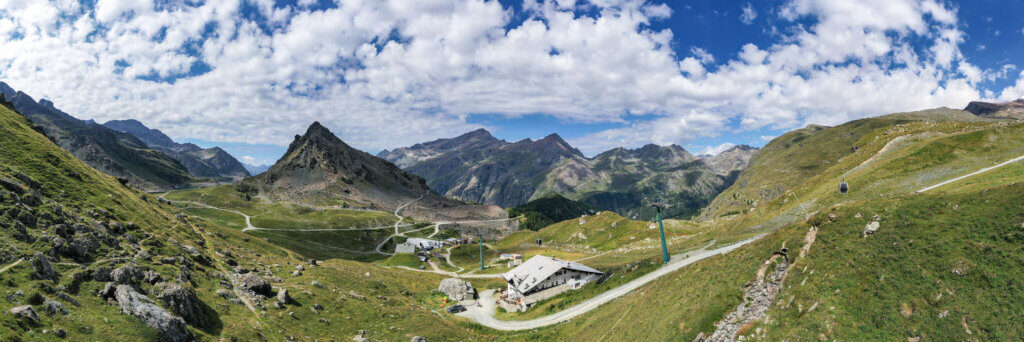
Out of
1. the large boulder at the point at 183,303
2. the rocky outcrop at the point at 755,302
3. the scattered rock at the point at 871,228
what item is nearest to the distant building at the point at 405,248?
the large boulder at the point at 183,303

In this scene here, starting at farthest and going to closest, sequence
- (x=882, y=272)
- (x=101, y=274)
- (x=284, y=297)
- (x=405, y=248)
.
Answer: (x=405, y=248)
(x=284, y=297)
(x=101, y=274)
(x=882, y=272)

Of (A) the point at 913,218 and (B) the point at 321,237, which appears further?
(B) the point at 321,237

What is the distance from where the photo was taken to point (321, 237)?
182 metres

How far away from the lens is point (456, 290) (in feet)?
271

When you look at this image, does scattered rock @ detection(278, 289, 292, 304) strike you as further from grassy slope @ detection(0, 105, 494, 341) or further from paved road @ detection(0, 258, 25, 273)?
paved road @ detection(0, 258, 25, 273)

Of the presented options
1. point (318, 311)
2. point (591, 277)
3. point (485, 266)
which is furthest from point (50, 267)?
point (485, 266)

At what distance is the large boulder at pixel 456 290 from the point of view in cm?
8188

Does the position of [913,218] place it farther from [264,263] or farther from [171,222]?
[171,222]

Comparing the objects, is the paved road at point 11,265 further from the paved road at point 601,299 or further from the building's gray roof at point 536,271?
the building's gray roof at point 536,271

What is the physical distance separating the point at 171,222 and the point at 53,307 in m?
41.0

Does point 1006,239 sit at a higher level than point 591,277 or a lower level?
higher

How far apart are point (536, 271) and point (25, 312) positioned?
63.4 metres

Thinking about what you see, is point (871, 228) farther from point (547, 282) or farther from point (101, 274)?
point (101, 274)

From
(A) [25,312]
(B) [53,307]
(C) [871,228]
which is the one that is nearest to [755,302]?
(C) [871,228]
